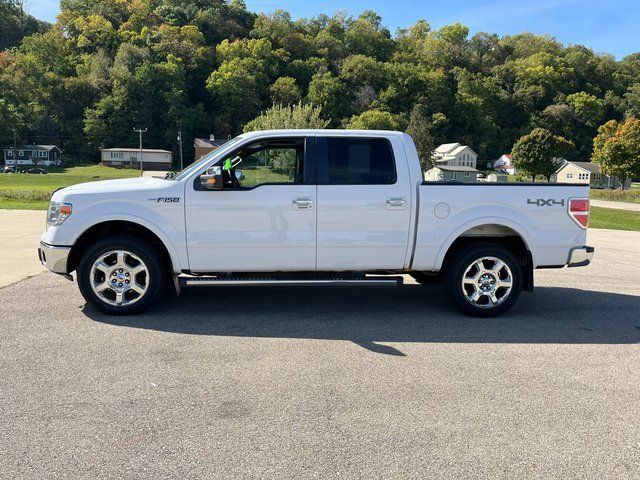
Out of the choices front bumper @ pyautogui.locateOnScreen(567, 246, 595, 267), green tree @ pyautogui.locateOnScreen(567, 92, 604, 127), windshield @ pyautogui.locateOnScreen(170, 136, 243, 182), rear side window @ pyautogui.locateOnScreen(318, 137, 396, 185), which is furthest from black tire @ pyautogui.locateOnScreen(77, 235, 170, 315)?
green tree @ pyautogui.locateOnScreen(567, 92, 604, 127)

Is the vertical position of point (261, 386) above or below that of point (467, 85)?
below

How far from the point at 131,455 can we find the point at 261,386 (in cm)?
120

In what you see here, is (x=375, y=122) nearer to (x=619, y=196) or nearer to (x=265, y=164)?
(x=619, y=196)

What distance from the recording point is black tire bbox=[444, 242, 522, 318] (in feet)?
19.3

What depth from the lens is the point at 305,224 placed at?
5633 mm

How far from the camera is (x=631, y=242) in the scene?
13625 mm

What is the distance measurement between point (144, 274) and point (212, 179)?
132 centimetres

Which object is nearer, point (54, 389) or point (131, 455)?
point (131, 455)

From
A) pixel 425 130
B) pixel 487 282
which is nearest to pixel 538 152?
pixel 425 130

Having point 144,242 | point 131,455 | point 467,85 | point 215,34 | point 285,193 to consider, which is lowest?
point 131,455

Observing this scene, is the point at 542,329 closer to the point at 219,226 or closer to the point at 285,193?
the point at 285,193

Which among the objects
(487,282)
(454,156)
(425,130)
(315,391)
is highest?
(425,130)

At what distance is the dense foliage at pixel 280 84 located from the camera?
118m

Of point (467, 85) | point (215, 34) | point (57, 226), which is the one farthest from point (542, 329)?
point (215, 34)
